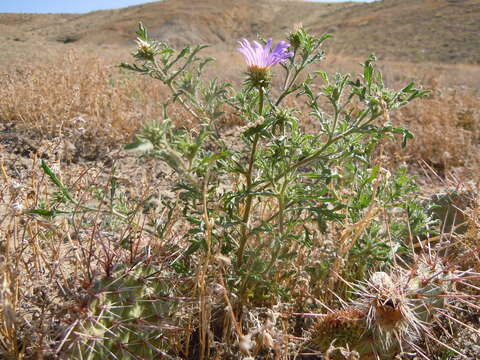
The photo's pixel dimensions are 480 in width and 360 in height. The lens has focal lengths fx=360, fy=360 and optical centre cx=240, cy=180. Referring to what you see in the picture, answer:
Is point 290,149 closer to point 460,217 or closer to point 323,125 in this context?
point 323,125

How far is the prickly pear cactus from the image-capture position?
1298mm

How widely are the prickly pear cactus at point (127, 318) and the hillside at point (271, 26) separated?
7.83 m

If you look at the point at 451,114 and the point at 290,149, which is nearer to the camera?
the point at 290,149

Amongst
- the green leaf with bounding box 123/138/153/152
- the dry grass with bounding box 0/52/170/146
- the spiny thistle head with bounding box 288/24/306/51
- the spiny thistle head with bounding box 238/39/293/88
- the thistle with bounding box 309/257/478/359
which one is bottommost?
the thistle with bounding box 309/257/478/359

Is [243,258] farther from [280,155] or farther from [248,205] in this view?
[280,155]

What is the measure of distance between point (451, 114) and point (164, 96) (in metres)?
4.43

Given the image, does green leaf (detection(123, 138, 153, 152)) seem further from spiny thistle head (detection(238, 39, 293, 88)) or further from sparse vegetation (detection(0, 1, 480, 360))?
spiny thistle head (detection(238, 39, 293, 88))

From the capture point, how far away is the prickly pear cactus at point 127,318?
51.1 inches

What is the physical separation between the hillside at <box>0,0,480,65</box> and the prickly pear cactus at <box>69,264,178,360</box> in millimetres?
7829

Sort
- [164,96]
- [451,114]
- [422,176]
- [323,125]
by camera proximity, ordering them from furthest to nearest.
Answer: [164,96] < [451,114] < [422,176] < [323,125]

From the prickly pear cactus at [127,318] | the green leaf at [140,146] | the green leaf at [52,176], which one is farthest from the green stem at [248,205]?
the green leaf at [52,176]

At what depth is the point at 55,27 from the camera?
3447 centimetres

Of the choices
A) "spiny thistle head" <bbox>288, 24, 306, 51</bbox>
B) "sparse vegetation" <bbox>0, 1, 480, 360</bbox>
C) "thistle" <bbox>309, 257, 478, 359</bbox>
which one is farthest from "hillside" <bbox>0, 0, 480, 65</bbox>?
"thistle" <bbox>309, 257, 478, 359</bbox>

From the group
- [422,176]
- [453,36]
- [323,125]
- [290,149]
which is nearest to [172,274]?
[290,149]
